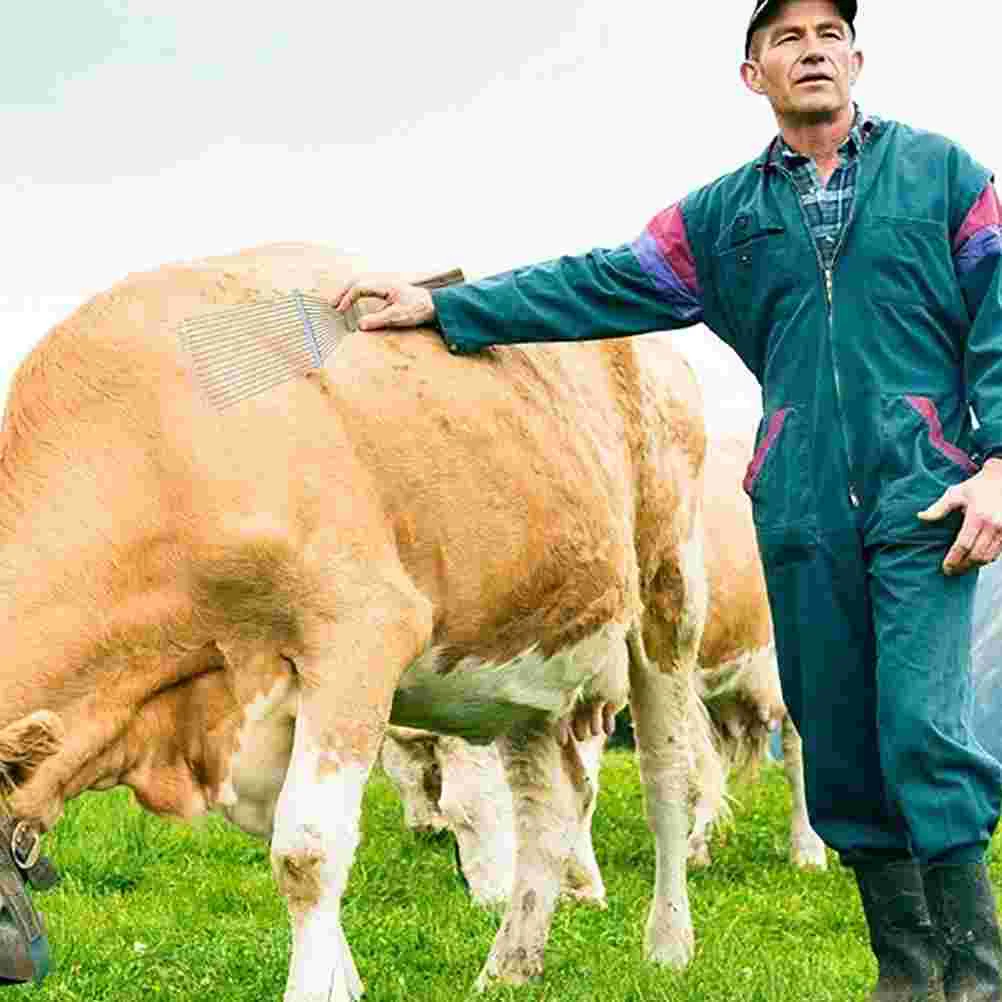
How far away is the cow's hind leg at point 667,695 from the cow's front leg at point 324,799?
2.75 m

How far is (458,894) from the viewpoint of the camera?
33.6ft

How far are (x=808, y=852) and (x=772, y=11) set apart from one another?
8155 millimetres

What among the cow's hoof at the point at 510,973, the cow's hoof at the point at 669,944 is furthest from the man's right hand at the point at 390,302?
the cow's hoof at the point at 669,944

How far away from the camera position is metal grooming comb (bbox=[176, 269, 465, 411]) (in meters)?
6.04

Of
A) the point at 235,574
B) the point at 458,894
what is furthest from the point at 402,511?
the point at 458,894

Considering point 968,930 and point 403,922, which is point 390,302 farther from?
point 403,922

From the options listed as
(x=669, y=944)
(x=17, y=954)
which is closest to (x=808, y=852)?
(x=669, y=944)

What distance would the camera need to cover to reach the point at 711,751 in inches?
487

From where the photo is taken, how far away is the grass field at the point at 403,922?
696 centimetres

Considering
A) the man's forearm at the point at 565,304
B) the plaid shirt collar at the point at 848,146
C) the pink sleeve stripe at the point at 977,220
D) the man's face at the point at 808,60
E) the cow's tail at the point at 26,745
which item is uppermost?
the man's face at the point at 808,60

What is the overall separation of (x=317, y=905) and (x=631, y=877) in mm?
5661

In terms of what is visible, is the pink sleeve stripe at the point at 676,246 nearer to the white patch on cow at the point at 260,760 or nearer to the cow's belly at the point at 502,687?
the cow's belly at the point at 502,687

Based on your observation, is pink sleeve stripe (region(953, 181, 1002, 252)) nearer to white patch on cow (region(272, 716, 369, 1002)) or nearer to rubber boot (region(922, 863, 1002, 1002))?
rubber boot (region(922, 863, 1002, 1002))

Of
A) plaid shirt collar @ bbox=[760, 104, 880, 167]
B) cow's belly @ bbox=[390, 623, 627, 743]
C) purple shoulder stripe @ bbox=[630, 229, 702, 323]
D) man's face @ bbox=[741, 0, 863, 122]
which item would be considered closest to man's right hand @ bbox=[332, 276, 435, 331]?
purple shoulder stripe @ bbox=[630, 229, 702, 323]
